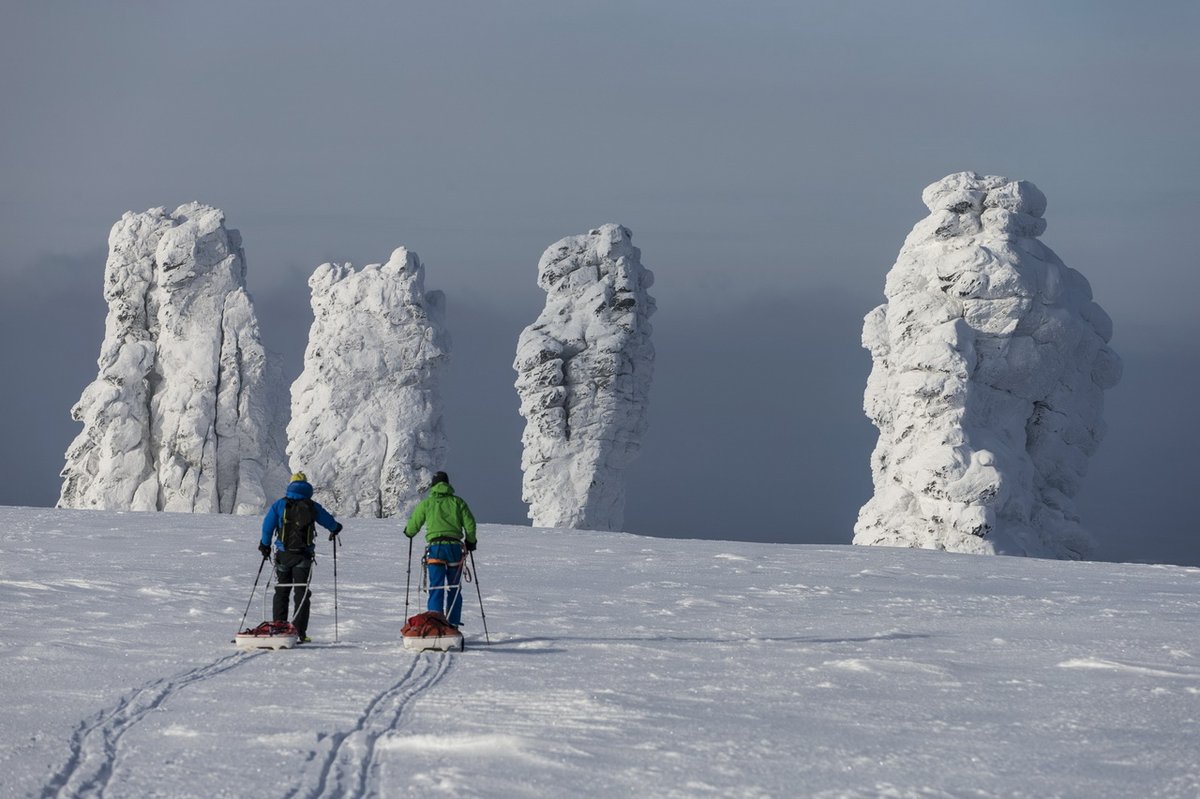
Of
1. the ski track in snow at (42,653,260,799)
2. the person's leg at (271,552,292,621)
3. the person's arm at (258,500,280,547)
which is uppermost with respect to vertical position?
the person's arm at (258,500,280,547)

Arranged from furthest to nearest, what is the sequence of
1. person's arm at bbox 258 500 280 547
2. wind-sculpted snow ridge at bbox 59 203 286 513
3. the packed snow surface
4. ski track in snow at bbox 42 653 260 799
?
1. wind-sculpted snow ridge at bbox 59 203 286 513
2. person's arm at bbox 258 500 280 547
3. the packed snow surface
4. ski track in snow at bbox 42 653 260 799

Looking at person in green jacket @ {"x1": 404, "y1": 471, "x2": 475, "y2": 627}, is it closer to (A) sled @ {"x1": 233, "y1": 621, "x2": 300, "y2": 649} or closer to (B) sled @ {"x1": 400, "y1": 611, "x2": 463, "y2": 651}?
(B) sled @ {"x1": 400, "y1": 611, "x2": 463, "y2": 651}

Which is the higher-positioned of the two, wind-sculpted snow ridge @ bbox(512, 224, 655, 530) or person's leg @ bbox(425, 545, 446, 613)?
wind-sculpted snow ridge @ bbox(512, 224, 655, 530)

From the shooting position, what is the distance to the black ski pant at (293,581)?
14508mm

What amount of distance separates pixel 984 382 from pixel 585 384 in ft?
45.2

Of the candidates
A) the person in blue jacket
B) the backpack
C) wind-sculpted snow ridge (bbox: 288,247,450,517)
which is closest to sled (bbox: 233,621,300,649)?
the person in blue jacket

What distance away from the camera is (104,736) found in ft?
30.5

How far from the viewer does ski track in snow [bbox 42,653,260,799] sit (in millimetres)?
8070

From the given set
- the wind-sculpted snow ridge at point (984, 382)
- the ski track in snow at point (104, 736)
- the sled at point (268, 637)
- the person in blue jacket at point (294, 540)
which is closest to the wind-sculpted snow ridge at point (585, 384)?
the wind-sculpted snow ridge at point (984, 382)

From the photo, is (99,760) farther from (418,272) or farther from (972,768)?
(418,272)

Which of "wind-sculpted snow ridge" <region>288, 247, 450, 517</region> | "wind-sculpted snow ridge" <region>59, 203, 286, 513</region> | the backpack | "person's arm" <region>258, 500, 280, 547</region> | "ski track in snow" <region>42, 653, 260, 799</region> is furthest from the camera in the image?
"wind-sculpted snow ridge" <region>59, 203, 286, 513</region>

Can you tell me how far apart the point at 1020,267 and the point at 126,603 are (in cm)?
2614

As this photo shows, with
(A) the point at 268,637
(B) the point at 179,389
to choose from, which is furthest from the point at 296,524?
(B) the point at 179,389

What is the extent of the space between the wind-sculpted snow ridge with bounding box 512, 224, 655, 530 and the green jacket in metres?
29.5
